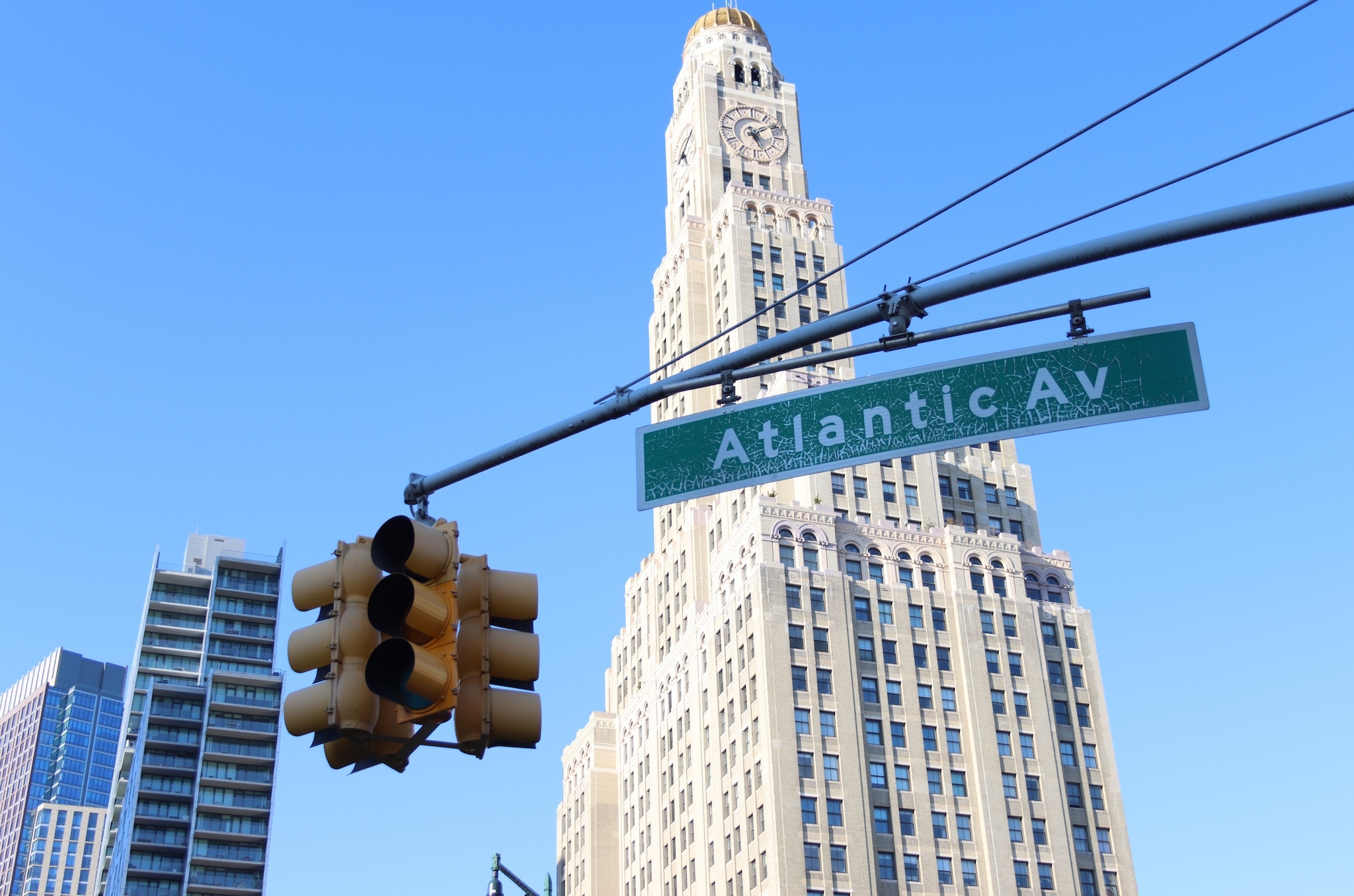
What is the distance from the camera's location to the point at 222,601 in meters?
162

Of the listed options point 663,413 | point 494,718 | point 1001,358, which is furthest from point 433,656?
point 663,413

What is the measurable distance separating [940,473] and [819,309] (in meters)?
14.0

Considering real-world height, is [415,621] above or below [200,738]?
below

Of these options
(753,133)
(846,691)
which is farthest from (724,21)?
(846,691)

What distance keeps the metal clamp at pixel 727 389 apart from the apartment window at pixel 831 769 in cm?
7355

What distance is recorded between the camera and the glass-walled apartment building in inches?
5443

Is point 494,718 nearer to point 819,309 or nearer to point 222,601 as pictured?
point 819,309

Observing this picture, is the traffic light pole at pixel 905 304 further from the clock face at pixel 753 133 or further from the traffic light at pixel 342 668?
the clock face at pixel 753 133

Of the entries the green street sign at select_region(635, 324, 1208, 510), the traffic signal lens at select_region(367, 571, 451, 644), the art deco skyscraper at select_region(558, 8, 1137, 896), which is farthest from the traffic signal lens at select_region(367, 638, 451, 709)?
the art deco skyscraper at select_region(558, 8, 1137, 896)

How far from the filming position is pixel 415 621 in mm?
9242

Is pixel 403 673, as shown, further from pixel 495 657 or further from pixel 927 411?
pixel 927 411

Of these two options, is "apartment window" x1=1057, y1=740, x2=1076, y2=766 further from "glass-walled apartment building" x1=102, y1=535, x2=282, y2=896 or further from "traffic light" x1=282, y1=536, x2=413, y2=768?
"traffic light" x1=282, y1=536, x2=413, y2=768

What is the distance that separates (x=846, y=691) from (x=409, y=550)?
256 feet

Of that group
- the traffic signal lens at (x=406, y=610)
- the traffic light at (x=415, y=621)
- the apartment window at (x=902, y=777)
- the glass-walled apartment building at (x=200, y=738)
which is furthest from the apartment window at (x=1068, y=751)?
the traffic signal lens at (x=406, y=610)
